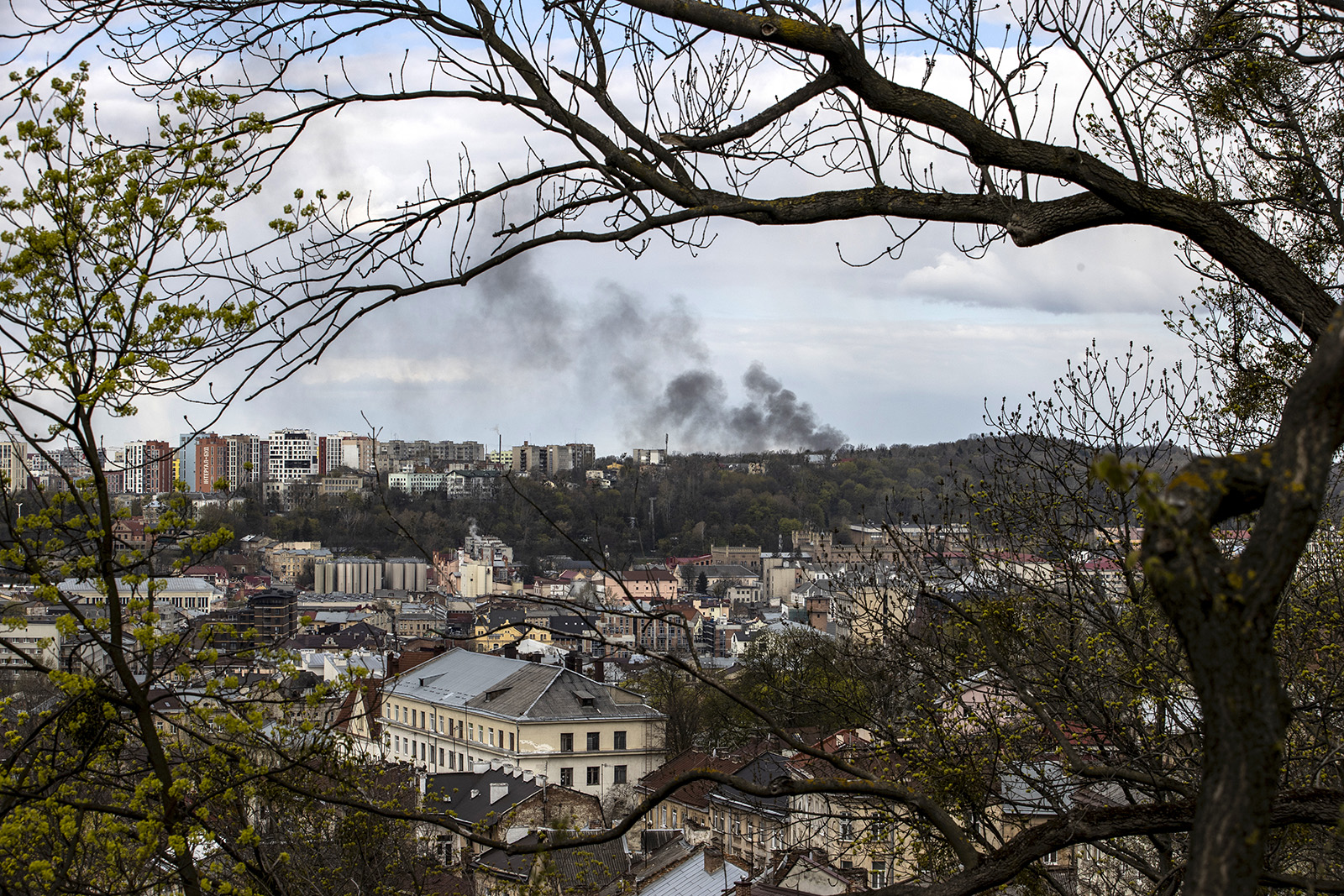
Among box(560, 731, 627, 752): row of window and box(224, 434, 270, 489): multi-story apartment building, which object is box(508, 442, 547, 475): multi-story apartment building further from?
box(560, 731, 627, 752): row of window

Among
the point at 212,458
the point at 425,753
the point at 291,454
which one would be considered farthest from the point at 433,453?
the point at 425,753

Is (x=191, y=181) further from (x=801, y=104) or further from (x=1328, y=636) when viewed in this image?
(x=1328, y=636)

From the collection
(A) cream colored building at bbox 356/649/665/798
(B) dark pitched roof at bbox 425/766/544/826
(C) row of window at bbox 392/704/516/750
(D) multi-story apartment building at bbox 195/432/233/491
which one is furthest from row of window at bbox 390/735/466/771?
(D) multi-story apartment building at bbox 195/432/233/491

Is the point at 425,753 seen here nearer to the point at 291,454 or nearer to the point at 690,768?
the point at 690,768

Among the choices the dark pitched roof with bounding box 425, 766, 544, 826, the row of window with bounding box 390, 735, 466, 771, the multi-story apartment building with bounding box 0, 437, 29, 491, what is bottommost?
the row of window with bounding box 390, 735, 466, 771

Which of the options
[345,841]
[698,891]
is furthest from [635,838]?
[345,841]

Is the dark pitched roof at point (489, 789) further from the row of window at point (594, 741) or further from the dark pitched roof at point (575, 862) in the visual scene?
the row of window at point (594, 741)
